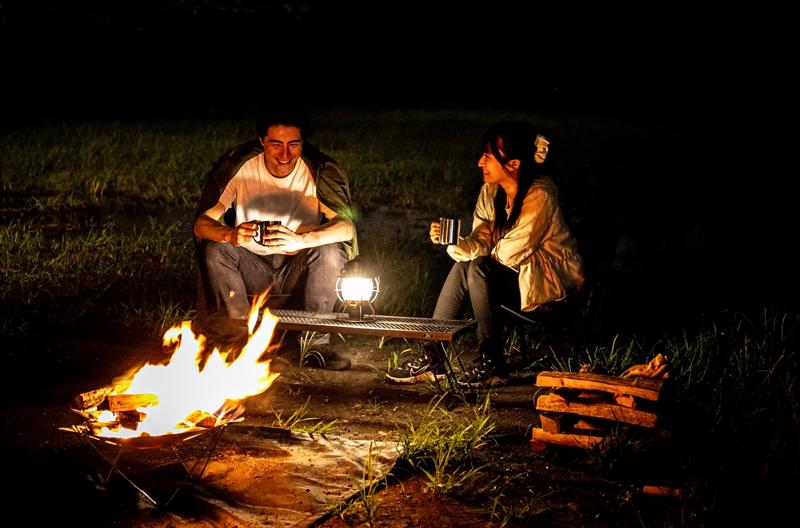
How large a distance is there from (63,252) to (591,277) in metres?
4.29

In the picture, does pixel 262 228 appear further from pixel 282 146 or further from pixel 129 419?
pixel 129 419

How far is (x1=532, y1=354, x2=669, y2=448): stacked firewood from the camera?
4.24 metres

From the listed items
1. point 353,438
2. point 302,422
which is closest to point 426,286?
point 302,422

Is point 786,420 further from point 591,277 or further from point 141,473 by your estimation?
point 141,473

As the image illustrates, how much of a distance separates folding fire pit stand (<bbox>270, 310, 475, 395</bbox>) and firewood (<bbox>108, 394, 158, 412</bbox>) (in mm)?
1471

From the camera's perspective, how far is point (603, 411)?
4.31 m

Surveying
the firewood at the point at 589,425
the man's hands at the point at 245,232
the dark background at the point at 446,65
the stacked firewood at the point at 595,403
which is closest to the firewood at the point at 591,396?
the stacked firewood at the point at 595,403

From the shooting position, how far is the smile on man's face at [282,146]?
588 centimetres

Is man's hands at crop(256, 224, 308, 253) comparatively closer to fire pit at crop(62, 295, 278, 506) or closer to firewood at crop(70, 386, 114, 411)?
fire pit at crop(62, 295, 278, 506)

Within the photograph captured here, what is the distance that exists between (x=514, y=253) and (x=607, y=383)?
59.9 inches

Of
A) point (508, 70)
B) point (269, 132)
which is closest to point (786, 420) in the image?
point (269, 132)

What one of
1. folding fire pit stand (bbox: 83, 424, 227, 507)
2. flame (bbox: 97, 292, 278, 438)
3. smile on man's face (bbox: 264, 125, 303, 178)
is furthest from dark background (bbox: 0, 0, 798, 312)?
folding fire pit stand (bbox: 83, 424, 227, 507)

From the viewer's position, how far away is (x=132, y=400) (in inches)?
147

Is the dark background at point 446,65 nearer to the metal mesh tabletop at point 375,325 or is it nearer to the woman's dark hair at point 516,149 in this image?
the woman's dark hair at point 516,149
